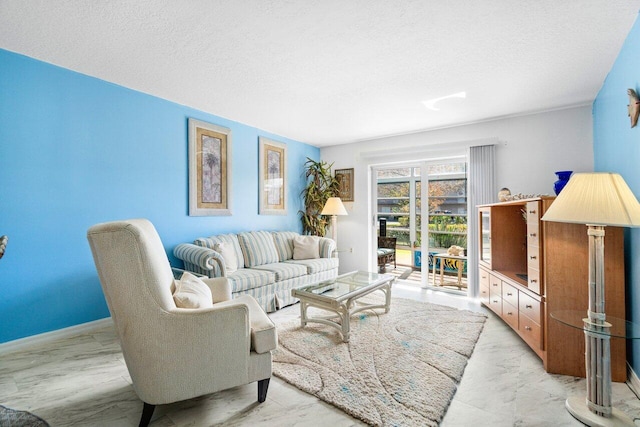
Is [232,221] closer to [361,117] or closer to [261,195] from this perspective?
[261,195]

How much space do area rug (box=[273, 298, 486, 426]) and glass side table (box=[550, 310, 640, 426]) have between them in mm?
667

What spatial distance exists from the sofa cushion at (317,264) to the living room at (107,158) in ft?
3.69

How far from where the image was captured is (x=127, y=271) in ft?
4.58

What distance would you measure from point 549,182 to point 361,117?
101 inches

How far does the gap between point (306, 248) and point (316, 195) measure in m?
1.22

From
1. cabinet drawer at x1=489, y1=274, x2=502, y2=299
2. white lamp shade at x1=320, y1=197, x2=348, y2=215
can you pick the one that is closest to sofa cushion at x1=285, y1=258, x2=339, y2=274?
white lamp shade at x1=320, y1=197, x2=348, y2=215

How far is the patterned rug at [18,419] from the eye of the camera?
1566 mm

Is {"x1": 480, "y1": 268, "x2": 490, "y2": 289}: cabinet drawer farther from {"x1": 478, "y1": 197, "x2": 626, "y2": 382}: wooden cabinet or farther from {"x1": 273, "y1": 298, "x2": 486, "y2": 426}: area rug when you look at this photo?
{"x1": 478, "y1": 197, "x2": 626, "y2": 382}: wooden cabinet

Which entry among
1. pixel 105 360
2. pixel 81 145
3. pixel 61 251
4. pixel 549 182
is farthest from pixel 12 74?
pixel 549 182

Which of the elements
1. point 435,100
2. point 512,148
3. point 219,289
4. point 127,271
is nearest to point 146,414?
point 127,271

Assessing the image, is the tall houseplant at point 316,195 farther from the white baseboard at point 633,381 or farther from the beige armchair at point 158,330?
the white baseboard at point 633,381

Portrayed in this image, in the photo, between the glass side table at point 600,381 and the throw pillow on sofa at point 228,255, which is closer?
the glass side table at point 600,381

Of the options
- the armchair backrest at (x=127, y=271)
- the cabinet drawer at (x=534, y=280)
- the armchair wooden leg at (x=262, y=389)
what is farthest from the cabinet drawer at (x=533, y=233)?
the armchair backrest at (x=127, y=271)

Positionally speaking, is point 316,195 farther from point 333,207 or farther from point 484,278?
point 484,278
